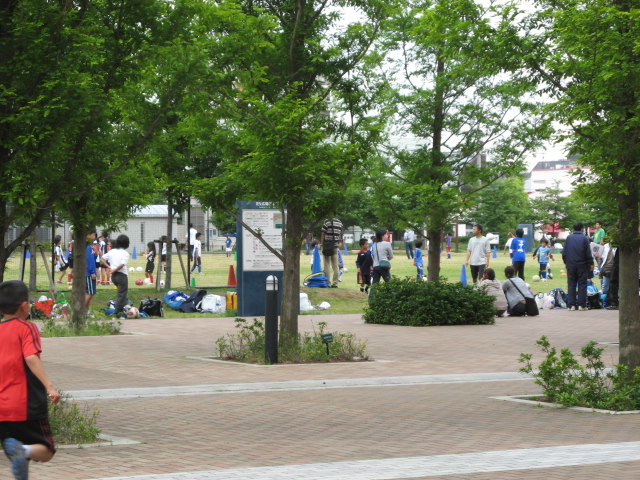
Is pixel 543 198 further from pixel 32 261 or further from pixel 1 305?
pixel 1 305

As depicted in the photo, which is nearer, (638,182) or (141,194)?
(638,182)

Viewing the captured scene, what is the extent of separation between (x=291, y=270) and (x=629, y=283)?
5148mm

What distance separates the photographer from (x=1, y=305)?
537 cm

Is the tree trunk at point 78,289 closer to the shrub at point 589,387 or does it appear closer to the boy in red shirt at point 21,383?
the shrub at point 589,387

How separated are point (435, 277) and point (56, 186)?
12131 millimetres

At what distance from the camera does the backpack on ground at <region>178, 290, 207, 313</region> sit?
70.4 ft

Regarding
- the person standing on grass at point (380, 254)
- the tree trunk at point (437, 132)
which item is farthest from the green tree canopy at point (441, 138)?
the person standing on grass at point (380, 254)

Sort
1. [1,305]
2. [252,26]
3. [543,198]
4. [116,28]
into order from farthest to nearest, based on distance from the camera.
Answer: [543,198]
[252,26]
[116,28]
[1,305]

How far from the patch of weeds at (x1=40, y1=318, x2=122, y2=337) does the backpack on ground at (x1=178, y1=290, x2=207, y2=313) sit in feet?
15.2

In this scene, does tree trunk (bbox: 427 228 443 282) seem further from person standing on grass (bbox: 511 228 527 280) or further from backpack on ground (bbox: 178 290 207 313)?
person standing on grass (bbox: 511 228 527 280)

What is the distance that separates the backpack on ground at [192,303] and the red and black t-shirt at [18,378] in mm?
16125

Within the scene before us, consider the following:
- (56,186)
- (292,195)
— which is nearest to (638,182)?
(292,195)

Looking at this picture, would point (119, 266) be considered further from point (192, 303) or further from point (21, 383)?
point (21, 383)

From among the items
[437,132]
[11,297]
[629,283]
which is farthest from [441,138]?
[11,297]
